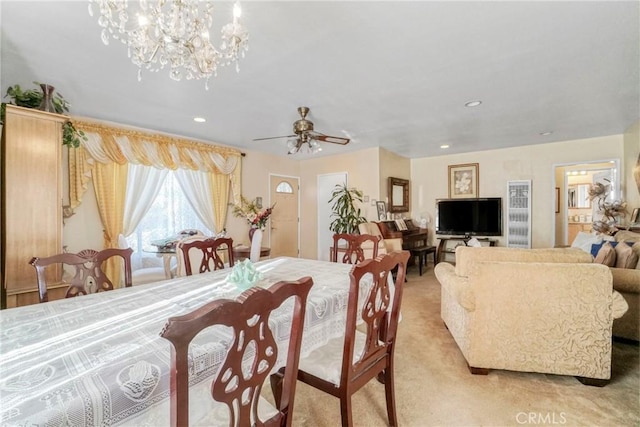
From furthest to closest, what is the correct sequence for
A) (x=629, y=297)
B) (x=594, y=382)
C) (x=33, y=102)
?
(x=629, y=297), (x=33, y=102), (x=594, y=382)

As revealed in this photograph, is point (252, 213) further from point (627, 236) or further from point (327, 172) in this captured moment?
point (627, 236)

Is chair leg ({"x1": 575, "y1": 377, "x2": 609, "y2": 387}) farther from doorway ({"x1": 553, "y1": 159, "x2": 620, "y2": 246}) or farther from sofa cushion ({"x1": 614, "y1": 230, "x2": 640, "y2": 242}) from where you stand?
doorway ({"x1": 553, "y1": 159, "x2": 620, "y2": 246})

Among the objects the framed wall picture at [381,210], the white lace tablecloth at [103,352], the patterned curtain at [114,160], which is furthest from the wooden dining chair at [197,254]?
the framed wall picture at [381,210]

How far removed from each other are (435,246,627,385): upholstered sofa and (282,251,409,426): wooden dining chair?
2.98 feet

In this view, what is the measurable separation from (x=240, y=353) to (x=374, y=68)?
2.33 m

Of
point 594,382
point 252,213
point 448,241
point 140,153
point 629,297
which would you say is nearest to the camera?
point 594,382

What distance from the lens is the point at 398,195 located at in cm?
579

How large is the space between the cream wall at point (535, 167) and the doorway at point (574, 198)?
222 mm

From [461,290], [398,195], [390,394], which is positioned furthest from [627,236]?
[390,394]

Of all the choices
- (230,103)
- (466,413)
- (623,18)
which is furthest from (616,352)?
(230,103)

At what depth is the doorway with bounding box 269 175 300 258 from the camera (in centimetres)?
567

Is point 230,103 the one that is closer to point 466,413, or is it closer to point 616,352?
point 466,413

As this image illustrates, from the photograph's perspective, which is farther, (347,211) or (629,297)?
(347,211)

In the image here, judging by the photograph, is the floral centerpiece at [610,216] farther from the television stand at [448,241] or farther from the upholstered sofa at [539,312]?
the upholstered sofa at [539,312]
